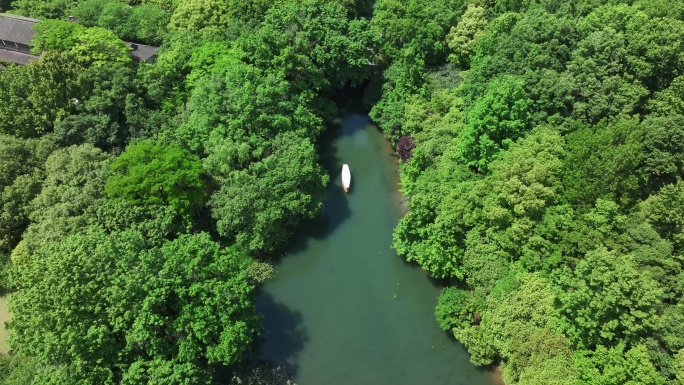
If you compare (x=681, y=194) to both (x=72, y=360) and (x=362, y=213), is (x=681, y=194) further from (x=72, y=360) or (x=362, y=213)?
(x=72, y=360)

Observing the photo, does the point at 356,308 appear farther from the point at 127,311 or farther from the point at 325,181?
the point at 127,311

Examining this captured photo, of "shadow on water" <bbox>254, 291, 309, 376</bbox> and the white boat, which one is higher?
the white boat

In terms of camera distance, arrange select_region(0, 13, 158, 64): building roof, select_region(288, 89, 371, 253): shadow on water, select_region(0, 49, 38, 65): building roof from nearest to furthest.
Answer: select_region(288, 89, 371, 253): shadow on water
select_region(0, 49, 38, 65): building roof
select_region(0, 13, 158, 64): building roof

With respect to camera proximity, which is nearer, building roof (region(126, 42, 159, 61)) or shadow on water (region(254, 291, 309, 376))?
shadow on water (region(254, 291, 309, 376))

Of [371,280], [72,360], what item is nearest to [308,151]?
[371,280]

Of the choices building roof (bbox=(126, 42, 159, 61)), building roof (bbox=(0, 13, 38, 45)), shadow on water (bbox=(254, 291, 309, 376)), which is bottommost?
shadow on water (bbox=(254, 291, 309, 376))

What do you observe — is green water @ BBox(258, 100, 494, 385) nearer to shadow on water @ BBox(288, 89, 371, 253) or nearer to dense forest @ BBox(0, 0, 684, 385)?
shadow on water @ BBox(288, 89, 371, 253)

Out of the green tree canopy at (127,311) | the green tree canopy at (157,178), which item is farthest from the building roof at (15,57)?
the green tree canopy at (127,311)

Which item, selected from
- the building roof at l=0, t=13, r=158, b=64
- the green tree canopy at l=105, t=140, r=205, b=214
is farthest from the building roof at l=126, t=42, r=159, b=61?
the green tree canopy at l=105, t=140, r=205, b=214

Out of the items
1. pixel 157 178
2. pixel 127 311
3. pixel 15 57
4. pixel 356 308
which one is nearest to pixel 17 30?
pixel 15 57
